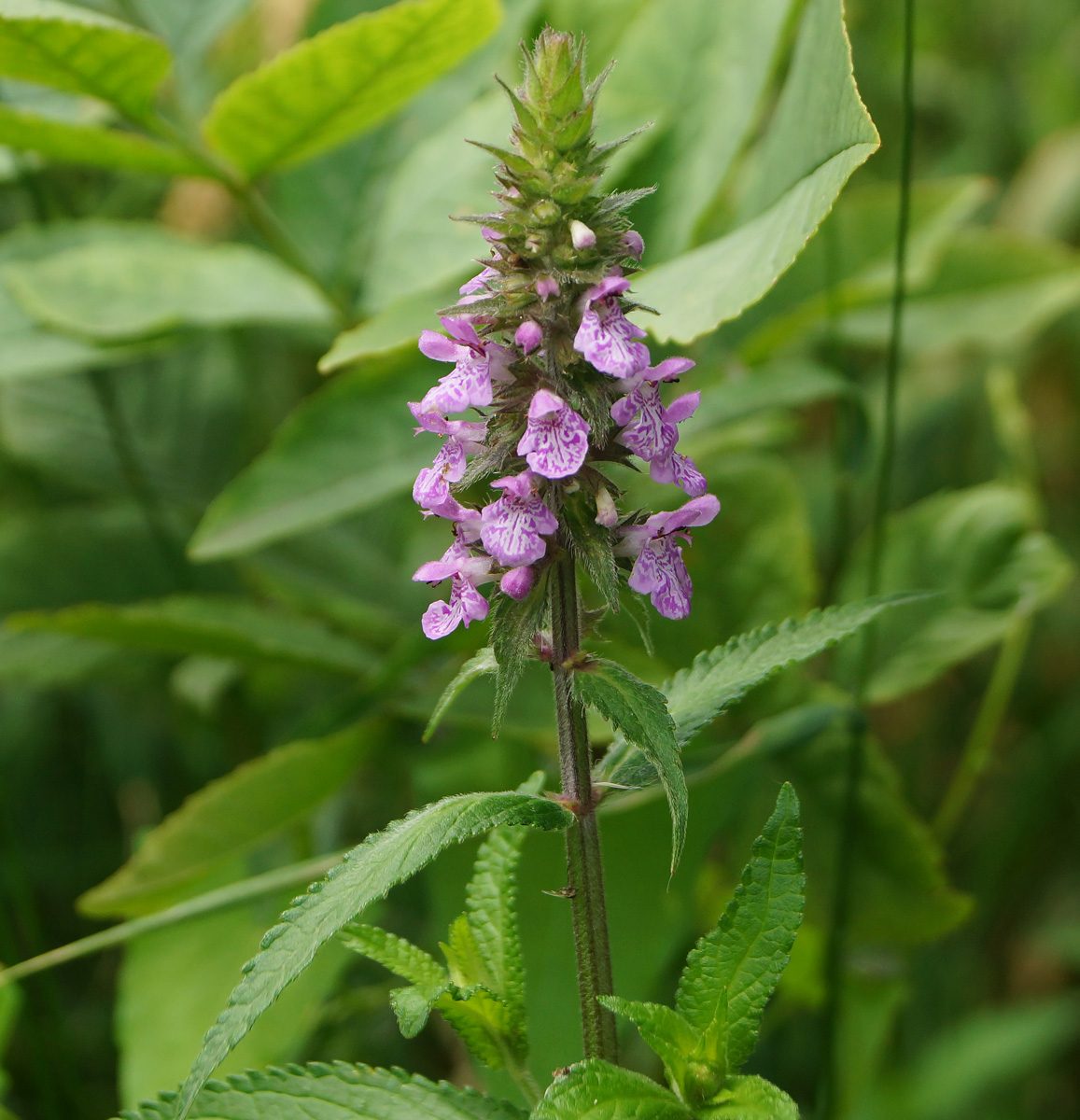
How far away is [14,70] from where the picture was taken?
44.5 inches

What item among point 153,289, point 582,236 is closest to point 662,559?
point 582,236

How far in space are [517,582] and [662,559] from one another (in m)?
0.12

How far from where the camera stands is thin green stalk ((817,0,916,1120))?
1072 mm

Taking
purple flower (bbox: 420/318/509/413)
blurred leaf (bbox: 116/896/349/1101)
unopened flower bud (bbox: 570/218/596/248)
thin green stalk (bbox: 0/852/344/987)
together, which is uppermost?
unopened flower bud (bbox: 570/218/596/248)

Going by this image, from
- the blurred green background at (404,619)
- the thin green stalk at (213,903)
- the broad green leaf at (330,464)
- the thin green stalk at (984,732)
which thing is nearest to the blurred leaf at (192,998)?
the blurred green background at (404,619)

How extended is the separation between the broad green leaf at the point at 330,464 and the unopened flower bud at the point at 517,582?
1.76 ft

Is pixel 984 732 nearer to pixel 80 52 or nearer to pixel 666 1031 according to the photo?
pixel 666 1031

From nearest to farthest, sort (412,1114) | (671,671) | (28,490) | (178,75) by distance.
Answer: (412,1114) < (671,671) < (178,75) < (28,490)

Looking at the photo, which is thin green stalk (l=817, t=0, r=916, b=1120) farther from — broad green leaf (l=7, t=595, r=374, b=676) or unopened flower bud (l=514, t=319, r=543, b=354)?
broad green leaf (l=7, t=595, r=374, b=676)

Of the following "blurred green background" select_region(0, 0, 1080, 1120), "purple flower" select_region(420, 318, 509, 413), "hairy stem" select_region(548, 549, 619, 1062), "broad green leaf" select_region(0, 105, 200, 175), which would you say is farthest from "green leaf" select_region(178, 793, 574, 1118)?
"broad green leaf" select_region(0, 105, 200, 175)

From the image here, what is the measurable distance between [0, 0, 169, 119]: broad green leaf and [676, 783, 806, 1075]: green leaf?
0.91 m

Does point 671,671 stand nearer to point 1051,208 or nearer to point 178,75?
point 178,75

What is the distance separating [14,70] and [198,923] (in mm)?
928

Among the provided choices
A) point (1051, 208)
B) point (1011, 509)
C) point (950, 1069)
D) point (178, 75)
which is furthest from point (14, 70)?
point (1051, 208)
